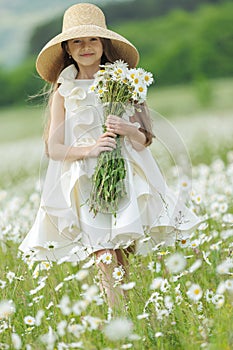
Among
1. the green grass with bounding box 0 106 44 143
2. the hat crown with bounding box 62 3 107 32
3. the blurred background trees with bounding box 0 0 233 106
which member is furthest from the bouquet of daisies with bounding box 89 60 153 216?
the blurred background trees with bounding box 0 0 233 106

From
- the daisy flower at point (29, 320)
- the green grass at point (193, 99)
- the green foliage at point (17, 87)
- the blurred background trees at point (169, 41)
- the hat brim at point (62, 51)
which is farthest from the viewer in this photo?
the green foliage at point (17, 87)

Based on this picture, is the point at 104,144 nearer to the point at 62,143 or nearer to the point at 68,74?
the point at 62,143

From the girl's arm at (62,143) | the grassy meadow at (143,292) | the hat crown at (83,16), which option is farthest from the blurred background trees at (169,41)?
the girl's arm at (62,143)

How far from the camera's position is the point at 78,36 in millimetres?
4113

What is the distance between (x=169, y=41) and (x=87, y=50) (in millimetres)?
36181

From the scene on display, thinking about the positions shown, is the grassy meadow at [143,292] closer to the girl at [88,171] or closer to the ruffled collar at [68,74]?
the girl at [88,171]

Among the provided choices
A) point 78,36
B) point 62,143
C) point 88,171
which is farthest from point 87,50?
point 88,171

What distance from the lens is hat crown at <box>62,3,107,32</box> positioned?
4.30m

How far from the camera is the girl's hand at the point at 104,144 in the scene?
154 inches

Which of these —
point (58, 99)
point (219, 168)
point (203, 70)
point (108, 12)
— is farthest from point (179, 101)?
point (58, 99)

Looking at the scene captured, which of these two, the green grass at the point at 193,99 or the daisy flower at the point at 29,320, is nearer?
the daisy flower at the point at 29,320

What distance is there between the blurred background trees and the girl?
81.1 ft

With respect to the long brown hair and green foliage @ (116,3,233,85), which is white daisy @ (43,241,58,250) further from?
green foliage @ (116,3,233,85)

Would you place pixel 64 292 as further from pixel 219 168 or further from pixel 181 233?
pixel 219 168
